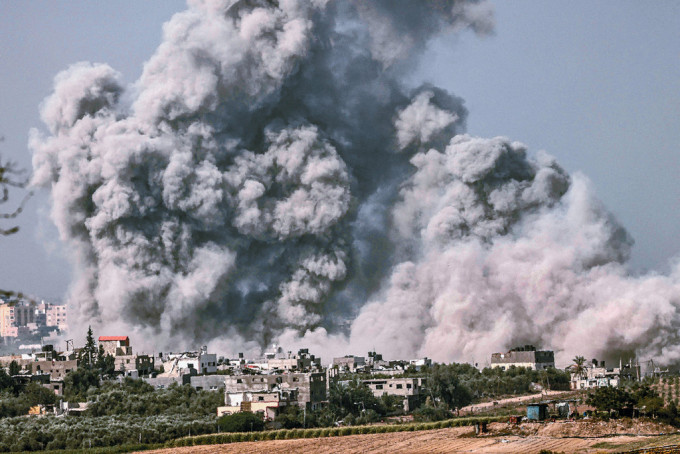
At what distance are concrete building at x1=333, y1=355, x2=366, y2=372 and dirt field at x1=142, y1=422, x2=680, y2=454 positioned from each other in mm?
20745

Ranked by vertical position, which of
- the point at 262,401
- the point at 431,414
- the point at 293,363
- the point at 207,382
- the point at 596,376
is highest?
the point at 293,363

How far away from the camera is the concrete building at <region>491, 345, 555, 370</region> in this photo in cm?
5919

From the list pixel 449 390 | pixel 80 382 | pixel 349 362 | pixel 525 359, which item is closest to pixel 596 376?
pixel 525 359

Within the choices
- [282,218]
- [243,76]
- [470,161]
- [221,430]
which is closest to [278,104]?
[243,76]

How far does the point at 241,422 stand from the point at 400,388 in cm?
1152

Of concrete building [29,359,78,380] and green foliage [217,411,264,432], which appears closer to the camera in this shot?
green foliage [217,411,264,432]

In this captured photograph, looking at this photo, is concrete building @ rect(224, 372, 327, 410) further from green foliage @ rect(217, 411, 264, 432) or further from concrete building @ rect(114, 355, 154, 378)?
concrete building @ rect(114, 355, 154, 378)

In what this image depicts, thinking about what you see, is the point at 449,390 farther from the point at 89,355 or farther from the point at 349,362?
the point at 89,355

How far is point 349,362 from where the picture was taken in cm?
6138

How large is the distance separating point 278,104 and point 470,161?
39.1 feet

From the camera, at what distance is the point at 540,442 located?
33188 millimetres

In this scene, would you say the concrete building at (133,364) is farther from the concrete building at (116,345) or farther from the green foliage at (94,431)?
the green foliage at (94,431)

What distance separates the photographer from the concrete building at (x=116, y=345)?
57688 mm

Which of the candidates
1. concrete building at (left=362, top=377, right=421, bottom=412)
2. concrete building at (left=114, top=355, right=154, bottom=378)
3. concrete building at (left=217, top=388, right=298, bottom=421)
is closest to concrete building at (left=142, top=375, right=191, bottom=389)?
concrete building at (left=114, top=355, right=154, bottom=378)
